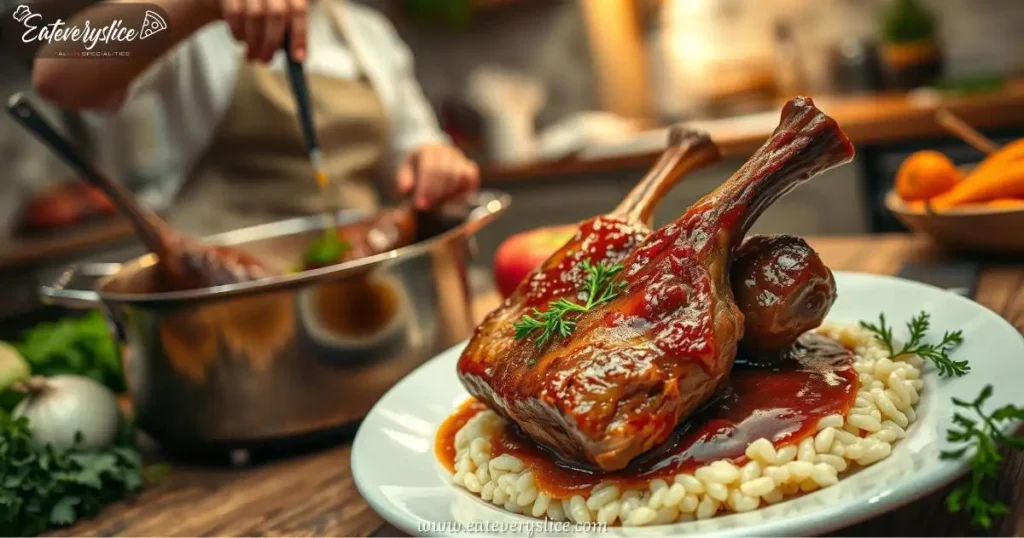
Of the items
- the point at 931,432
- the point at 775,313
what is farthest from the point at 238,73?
the point at 931,432

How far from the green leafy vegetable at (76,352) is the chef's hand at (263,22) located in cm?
63

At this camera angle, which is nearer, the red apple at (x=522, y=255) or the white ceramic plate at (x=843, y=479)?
the white ceramic plate at (x=843, y=479)

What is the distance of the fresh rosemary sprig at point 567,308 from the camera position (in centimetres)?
102

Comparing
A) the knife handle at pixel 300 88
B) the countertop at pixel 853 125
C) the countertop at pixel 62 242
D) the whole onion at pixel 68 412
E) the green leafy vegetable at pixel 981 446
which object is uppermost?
the knife handle at pixel 300 88

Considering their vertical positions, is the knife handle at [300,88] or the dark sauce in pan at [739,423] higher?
the knife handle at [300,88]

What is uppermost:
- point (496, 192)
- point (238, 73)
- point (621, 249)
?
point (238, 73)

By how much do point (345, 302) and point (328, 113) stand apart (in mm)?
1439

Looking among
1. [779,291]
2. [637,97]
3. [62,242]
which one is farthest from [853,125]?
[62,242]

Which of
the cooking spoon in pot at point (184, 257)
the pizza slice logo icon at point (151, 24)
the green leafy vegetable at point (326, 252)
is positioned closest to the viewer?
the pizza slice logo icon at point (151, 24)

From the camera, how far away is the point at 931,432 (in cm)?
88

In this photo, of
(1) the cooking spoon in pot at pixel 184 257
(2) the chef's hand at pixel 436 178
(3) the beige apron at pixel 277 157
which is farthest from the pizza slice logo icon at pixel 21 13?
(3) the beige apron at pixel 277 157

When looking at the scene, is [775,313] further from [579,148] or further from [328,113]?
[579,148]

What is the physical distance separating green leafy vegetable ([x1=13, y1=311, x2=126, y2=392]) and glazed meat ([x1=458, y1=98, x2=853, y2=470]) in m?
0.97

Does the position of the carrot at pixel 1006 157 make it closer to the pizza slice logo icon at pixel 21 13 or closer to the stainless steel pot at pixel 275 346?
the stainless steel pot at pixel 275 346
